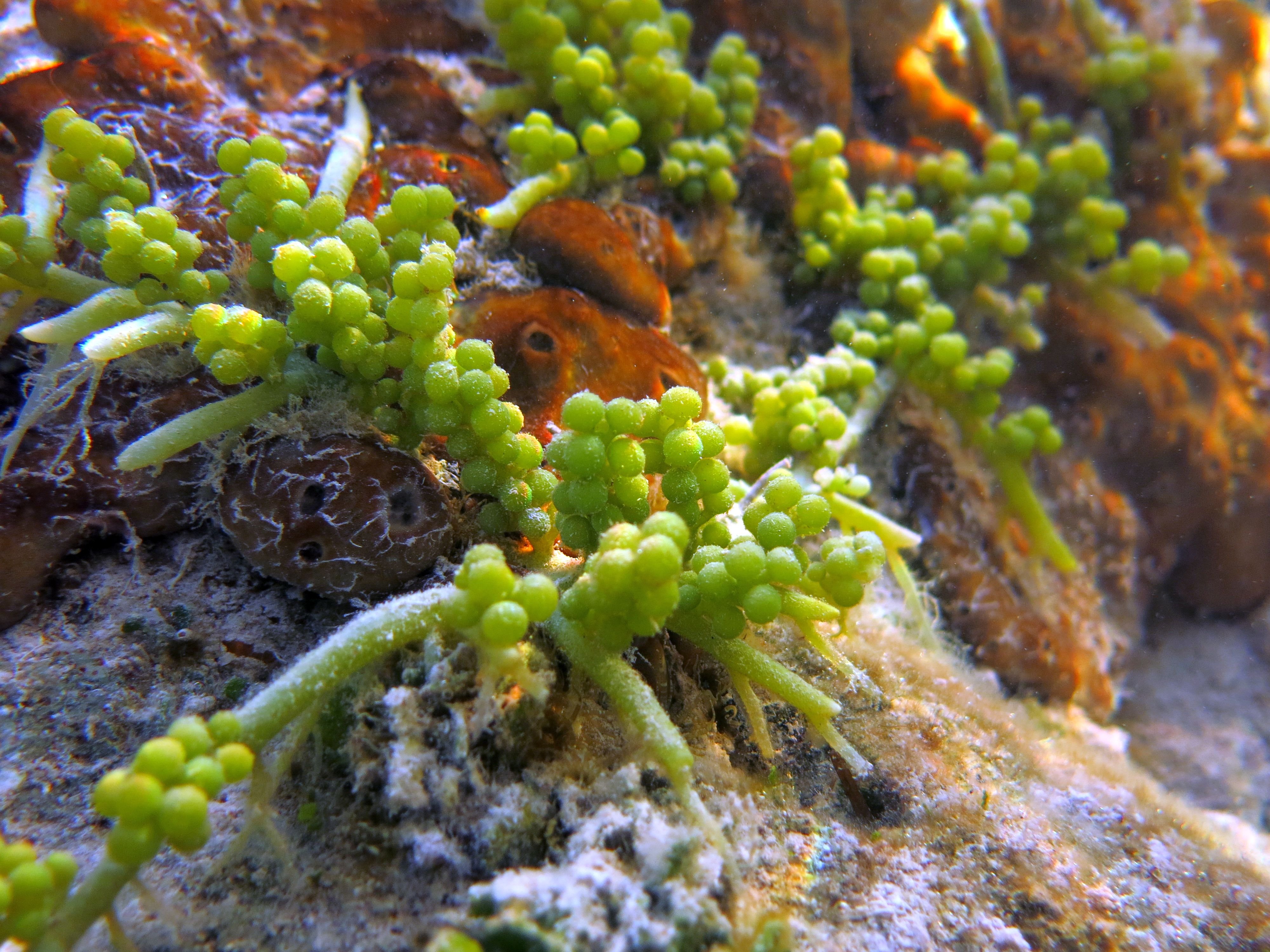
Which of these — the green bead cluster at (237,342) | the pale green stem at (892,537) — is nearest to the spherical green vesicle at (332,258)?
the green bead cluster at (237,342)

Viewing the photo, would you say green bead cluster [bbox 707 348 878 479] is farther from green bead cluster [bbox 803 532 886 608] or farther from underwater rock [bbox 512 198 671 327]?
green bead cluster [bbox 803 532 886 608]

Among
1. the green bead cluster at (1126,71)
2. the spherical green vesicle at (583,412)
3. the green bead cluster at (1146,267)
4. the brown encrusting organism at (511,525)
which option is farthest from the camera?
the green bead cluster at (1126,71)

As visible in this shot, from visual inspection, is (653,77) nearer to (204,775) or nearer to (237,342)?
(237,342)

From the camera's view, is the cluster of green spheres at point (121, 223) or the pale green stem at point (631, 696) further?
the cluster of green spheres at point (121, 223)

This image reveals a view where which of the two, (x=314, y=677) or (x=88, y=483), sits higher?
(x=314, y=677)

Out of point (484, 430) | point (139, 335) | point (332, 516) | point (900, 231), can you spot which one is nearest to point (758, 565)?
point (484, 430)

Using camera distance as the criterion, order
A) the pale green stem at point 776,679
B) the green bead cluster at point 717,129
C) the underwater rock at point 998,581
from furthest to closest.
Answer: the underwater rock at point 998,581
the green bead cluster at point 717,129
the pale green stem at point 776,679

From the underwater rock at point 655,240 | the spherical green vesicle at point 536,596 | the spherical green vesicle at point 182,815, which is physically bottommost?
the spherical green vesicle at point 182,815

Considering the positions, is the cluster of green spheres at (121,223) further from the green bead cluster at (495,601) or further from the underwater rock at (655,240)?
the underwater rock at (655,240)
